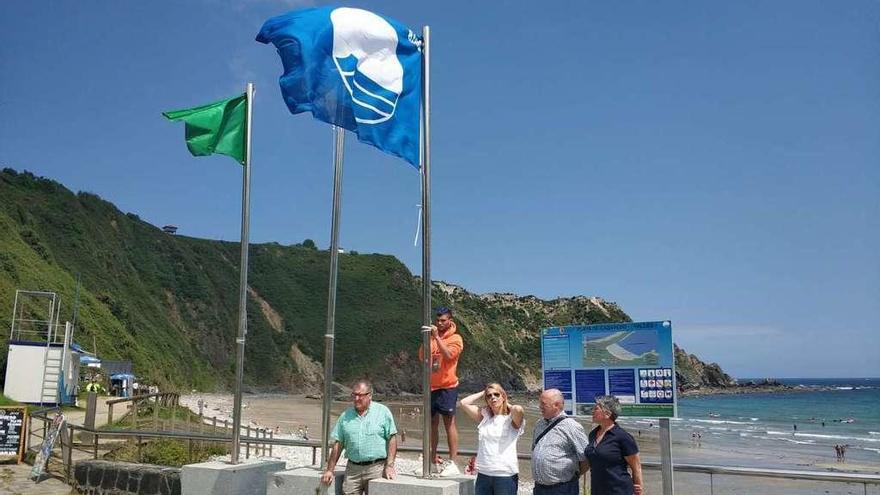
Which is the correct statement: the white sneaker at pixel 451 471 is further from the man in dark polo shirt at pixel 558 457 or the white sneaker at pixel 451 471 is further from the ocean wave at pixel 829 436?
the ocean wave at pixel 829 436

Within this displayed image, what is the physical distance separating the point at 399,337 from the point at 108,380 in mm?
72294

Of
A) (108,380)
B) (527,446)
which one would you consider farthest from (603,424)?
(108,380)

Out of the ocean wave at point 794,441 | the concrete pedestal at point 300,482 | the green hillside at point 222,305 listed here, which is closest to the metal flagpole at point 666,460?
the concrete pedestal at point 300,482

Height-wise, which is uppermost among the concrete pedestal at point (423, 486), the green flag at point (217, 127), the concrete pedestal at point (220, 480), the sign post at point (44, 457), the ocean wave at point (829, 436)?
the green flag at point (217, 127)

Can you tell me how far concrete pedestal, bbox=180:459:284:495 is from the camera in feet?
22.8

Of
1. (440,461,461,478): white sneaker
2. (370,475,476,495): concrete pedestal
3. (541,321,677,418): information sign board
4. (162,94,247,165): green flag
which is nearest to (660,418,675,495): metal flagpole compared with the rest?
(541,321,677,418): information sign board

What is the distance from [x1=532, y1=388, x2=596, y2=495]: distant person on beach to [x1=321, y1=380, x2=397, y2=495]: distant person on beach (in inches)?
52.3

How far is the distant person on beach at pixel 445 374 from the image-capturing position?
22.2 feet

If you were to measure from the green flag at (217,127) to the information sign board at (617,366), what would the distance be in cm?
415

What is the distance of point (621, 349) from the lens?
254 inches

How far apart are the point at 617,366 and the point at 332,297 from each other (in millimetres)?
2870

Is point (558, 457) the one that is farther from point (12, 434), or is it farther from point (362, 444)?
point (12, 434)

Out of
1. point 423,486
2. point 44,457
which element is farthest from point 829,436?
point 423,486

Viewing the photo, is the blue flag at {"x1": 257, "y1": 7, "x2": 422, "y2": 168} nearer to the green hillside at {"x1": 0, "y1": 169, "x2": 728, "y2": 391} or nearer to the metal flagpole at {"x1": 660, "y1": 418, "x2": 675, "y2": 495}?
the metal flagpole at {"x1": 660, "y1": 418, "x2": 675, "y2": 495}
